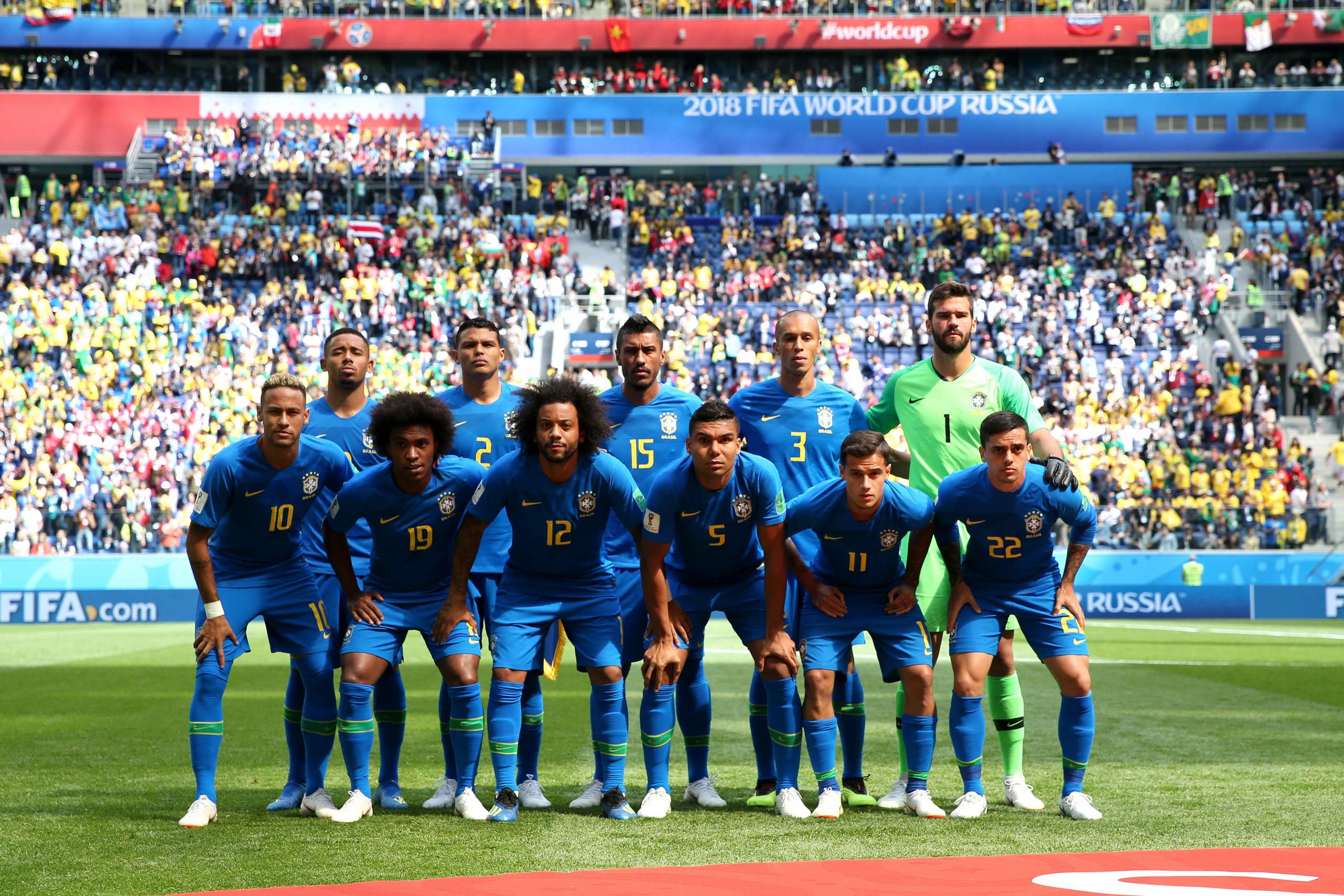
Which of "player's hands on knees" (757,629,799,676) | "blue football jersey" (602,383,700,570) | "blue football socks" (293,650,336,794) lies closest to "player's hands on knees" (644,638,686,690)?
"player's hands on knees" (757,629,799,676)

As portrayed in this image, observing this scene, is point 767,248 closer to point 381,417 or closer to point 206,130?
point 206,130

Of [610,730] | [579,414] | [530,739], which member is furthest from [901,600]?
[530,739]

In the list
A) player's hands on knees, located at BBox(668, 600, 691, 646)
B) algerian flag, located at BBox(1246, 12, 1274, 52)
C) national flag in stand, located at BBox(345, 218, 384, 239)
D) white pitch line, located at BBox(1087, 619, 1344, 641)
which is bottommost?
white pitch line, located at BBox(1087, 619, 1344, 641)

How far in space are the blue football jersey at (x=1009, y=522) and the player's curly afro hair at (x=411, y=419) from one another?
2.45 metres

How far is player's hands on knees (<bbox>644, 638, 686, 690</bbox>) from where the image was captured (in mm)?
6734

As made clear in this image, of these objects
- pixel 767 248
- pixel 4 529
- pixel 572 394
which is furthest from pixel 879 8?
pixel 572 394

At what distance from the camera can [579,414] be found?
268 inches

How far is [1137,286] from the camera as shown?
33.8m

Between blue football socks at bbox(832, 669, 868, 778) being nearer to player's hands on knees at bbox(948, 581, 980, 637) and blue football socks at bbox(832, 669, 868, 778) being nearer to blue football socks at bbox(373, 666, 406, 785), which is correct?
player's hands on knees at bbox(948, 581, 980, 637)

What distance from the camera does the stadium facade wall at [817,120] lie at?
44656mm

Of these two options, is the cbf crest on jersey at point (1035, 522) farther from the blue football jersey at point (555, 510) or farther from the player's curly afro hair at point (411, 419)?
the player's curly afro hair at point (411, 419)

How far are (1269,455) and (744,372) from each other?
10.6 m

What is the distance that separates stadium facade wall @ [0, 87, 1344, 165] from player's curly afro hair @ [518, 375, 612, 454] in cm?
3892

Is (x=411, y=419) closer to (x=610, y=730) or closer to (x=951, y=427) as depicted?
(x=610, y=730)
